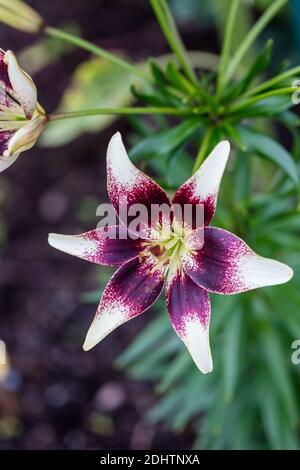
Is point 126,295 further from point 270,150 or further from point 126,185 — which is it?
point 270,150

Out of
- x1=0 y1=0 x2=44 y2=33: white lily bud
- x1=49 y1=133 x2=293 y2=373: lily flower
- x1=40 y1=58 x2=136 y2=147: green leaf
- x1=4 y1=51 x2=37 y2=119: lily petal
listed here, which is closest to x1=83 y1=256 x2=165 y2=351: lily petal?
x1=49 y1=133 x2=293 y2=373: lily flower

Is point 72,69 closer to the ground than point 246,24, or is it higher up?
higher up

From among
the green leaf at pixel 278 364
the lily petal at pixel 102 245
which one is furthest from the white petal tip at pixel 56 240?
the green leaf at pixel 278 364

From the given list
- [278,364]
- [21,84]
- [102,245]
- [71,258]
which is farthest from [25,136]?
[71,258]

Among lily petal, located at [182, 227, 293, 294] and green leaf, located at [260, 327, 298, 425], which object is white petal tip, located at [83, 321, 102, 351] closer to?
lily petal, located at [182, 227, 293, 294]

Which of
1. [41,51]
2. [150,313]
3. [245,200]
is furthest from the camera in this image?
[41,51]
